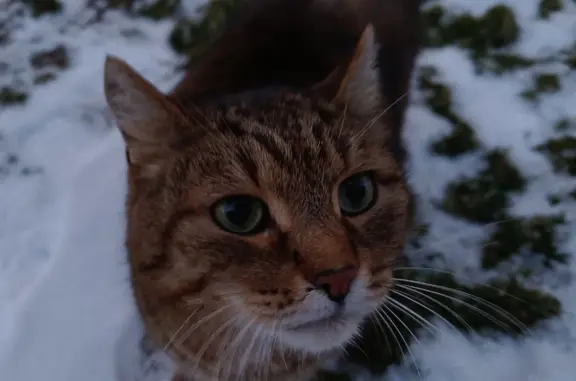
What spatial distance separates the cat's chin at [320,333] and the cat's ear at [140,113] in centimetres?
42

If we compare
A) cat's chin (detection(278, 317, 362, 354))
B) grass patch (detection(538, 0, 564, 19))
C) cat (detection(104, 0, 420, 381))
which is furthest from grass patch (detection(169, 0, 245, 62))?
cat's chin (detection(278, 317, 362, 354))

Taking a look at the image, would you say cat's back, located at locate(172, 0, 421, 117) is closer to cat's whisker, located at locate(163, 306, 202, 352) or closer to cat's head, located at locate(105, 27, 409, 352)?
cat's head, located at locate(105, 27, 409, 352)

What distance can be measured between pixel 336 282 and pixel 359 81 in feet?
1.53

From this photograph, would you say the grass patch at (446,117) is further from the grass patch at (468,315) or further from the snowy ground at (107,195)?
the grass patch at (468,315)

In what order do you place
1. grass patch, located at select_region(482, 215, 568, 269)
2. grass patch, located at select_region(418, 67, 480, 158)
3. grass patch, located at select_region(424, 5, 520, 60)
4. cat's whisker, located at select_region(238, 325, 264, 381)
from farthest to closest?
grass patch, located at select_region(424, 5, 520, 60) → grass patch, located at select_region(418, 67, 480, 158) → grass patch, located at select_region(482, 215, 568, 269) → cat's whisker, located at select_region(238, 325, 264, 381)

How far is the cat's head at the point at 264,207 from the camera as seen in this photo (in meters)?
1.05

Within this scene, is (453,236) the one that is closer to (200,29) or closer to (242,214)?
(242,214)

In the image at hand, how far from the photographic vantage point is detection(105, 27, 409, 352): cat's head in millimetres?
1047

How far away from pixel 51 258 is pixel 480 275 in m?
1.28

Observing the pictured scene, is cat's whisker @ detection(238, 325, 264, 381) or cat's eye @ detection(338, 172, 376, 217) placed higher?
cat's eye @ detection(338, 172, 376, 217)

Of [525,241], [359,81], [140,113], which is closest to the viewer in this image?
[140,113]

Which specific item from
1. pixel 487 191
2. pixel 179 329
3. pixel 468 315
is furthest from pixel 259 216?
pixel 487 191

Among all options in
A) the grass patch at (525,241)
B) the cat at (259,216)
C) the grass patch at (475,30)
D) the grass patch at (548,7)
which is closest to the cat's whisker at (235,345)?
the cat at (259,216)

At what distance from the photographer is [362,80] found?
50.1 inches
